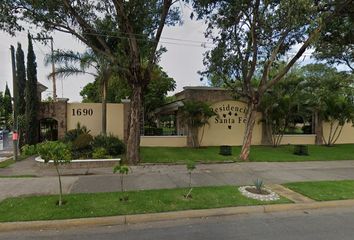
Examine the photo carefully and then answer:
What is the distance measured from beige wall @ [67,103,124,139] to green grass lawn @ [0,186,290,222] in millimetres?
11737

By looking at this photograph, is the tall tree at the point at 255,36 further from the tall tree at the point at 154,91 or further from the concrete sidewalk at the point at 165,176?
the tall tree at the point at 154,91

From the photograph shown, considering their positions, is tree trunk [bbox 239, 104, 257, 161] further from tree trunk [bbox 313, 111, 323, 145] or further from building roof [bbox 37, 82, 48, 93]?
building roof [bbox 37, 82, 48, 93]

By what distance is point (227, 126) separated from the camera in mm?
20797

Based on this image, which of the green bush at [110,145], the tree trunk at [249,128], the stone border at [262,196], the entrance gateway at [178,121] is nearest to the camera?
the stone border at [262,196]

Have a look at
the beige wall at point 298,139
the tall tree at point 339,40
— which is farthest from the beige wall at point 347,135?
the tall tree at point 339,40

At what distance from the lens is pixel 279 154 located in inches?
646

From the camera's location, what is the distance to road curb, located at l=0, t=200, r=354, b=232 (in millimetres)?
5902

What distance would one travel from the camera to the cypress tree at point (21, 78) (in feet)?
57.9

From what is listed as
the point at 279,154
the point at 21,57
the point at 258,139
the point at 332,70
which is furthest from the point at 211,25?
the point at 332,70

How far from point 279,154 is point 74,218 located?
41.5ft

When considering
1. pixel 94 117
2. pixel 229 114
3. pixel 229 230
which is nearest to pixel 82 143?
pixel 94 117

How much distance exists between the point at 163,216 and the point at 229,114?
49.3ft

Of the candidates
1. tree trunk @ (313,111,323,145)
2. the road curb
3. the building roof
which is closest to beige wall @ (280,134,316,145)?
tree trunk @ (313,111,323,145)

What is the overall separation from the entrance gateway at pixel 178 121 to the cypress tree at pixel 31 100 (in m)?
0.74
